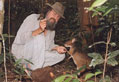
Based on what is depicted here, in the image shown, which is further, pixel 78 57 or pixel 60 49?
pixel 78 57

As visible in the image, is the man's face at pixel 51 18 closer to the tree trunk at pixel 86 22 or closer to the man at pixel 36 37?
the man at pixel 36 37

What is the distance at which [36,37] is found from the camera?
3637 mm

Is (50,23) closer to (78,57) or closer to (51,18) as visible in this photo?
(51,18)

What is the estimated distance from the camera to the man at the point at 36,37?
352 cm

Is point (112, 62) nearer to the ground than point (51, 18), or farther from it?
nearer to the ground

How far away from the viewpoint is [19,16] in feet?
23.5

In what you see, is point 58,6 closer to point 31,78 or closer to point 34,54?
point 34,54

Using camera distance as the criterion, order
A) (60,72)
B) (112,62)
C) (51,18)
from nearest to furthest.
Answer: (112,62) < (51,18) < (60,72)

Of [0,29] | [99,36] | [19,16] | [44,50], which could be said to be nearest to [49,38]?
[44,50]

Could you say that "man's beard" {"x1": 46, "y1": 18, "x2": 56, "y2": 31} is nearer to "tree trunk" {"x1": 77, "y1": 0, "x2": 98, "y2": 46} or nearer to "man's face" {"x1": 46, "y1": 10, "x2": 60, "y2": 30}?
"man's face" {"x1": 46, "y1": 10, "x2": 60, "y2": 30}

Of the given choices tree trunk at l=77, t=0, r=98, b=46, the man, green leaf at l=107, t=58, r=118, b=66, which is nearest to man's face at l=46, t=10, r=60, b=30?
the man

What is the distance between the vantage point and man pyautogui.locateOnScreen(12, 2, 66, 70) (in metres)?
3.52

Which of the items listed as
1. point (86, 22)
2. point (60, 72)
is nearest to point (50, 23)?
point (86, 22)

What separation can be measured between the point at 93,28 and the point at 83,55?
58 centimetres
